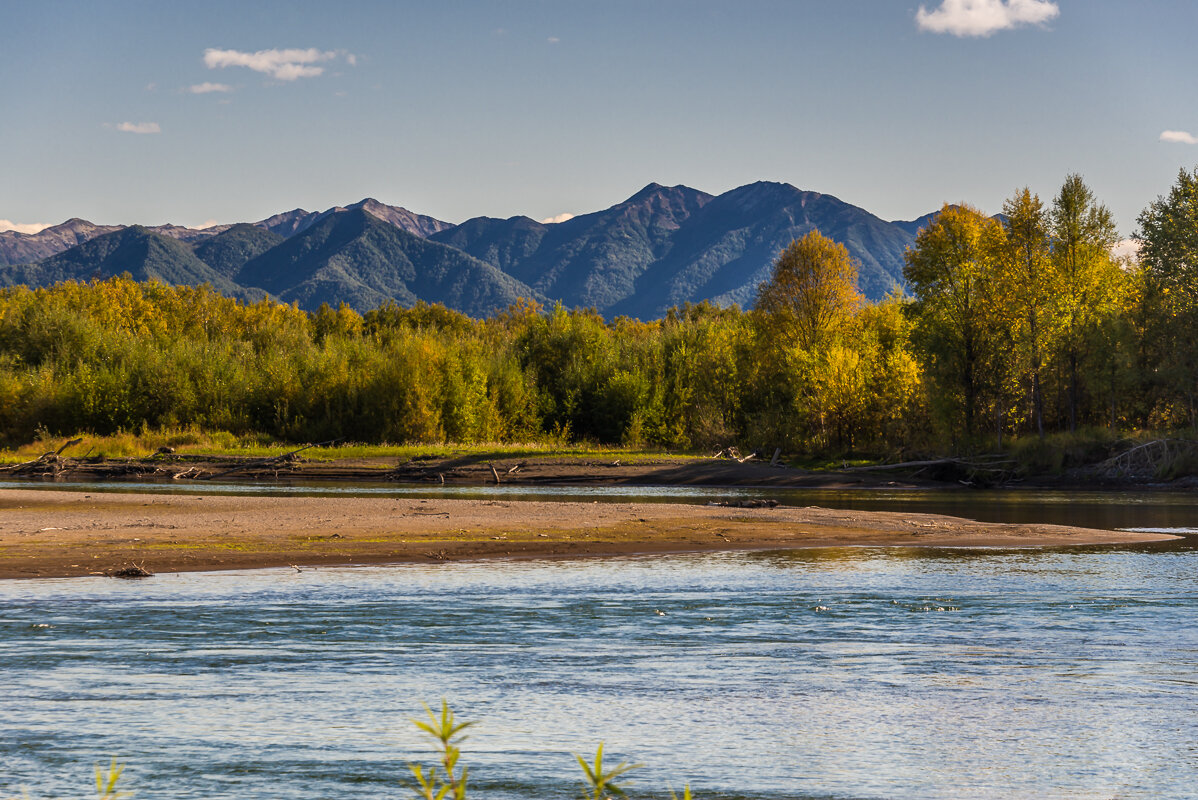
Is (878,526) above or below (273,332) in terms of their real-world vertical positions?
below

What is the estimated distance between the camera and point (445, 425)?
223 feet

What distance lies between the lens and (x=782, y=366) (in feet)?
209

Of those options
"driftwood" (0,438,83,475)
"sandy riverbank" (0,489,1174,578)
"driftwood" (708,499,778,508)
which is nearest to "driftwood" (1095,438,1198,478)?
"sandy riverbank" (0,489,1174,578)

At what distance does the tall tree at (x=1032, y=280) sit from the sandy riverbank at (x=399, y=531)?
24.2 m

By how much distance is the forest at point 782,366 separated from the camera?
54.1 m

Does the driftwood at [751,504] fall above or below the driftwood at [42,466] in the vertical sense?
below

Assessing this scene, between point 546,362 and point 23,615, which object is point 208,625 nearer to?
point 23,615

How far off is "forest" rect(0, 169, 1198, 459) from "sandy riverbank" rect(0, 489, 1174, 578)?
24054mm

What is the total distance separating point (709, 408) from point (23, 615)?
179 feet

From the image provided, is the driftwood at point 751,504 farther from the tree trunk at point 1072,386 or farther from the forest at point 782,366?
the tree trunk at point 1072,386

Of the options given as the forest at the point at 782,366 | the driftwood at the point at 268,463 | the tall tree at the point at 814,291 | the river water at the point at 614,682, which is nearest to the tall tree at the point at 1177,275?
the forest at the point at 782,366

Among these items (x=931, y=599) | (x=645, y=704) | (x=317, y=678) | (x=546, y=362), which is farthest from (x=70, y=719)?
(x=546, y=362)

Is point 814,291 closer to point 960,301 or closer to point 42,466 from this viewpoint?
point 960,301

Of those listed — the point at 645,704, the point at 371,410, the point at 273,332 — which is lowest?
the point at 645,704
